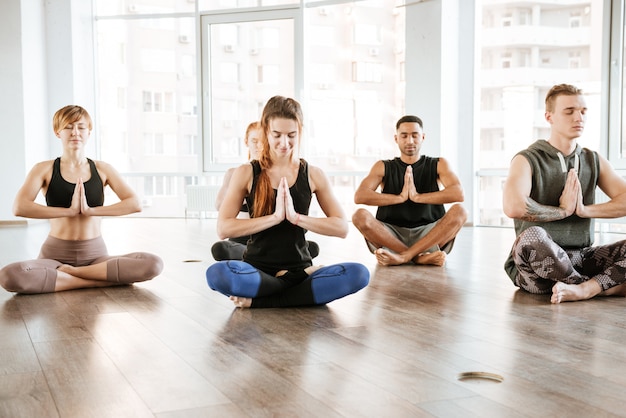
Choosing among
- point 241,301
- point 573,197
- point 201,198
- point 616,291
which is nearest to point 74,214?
point 241,301

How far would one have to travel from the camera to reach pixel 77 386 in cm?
187

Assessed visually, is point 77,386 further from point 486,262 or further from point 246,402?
point 486,262

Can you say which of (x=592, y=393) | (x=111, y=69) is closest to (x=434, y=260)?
(x=592, y=393)

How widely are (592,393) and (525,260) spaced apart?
4.50 feet

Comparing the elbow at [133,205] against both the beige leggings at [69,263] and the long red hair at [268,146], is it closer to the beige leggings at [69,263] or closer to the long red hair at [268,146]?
the beige leggings at [69,263]

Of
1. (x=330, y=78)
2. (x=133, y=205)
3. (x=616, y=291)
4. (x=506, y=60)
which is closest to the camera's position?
(x=616, y=291)

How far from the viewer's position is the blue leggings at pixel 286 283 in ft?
9.28

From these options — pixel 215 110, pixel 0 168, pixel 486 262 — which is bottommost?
pixel 486 262

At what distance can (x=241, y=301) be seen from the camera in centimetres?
295

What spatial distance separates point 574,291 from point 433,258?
4.34ft

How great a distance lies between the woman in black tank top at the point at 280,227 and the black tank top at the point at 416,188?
144 cm

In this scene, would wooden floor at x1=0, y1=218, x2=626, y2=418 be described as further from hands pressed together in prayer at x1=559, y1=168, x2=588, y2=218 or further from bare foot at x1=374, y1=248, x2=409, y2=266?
bare foot at x1=374, y1=248, x2=409, y2=266

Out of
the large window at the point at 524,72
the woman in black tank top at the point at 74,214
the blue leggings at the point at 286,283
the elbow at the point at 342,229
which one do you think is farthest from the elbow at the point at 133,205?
the large window at the point at 524,72

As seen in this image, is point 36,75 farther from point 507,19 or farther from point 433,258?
point 433,258
